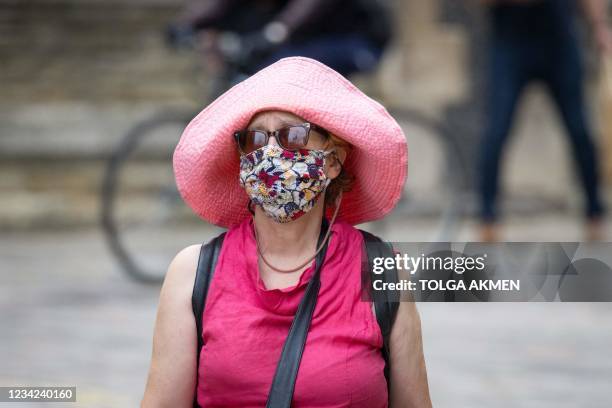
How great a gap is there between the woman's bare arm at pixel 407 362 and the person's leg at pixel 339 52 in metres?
2.83

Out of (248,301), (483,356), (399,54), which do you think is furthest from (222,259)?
(399,54)

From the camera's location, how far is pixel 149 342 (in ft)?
16.7

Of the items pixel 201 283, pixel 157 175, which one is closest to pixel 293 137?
pixel 201 283

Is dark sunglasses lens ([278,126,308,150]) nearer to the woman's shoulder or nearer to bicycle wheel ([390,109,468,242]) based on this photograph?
the woman's shoulder

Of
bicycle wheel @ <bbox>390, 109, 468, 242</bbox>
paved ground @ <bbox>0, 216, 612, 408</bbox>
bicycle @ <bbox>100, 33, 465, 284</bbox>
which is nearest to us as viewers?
paved ground @ <bbox>0, 216, 612, 408</bbox>

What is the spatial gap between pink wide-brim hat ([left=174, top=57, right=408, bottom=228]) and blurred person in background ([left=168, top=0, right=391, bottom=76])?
102 inches

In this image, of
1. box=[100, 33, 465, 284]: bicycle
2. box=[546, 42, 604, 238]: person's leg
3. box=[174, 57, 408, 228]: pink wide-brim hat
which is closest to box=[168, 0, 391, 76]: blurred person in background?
box=[100, 33, 465, 284]: bicycle

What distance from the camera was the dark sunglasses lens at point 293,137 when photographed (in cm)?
260

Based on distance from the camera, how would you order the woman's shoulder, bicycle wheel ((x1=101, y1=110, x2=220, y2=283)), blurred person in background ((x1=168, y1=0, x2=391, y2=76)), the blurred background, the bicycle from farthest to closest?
bicycle wheel ((x1=101, y1=110, x2=220, y2=283)), the bicycle, blurred person in background ((x1=168, y1=0, x2=391, y2=76)), the blurred background, the woman's shoulder

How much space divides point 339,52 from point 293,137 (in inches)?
112

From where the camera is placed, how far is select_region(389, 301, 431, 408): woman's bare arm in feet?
8.53

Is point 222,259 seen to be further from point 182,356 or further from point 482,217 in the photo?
point 482,217

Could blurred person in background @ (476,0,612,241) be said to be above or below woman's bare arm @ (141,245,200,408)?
above

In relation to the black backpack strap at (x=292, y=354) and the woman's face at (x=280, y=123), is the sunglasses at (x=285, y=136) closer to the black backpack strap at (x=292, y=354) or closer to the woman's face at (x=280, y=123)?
the woman's face at (x=280, y=123)
